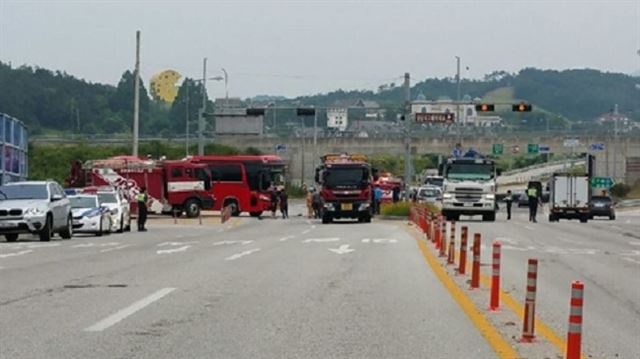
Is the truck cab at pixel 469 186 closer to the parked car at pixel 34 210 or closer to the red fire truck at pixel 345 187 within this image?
the red fire truck at pixel 345 187

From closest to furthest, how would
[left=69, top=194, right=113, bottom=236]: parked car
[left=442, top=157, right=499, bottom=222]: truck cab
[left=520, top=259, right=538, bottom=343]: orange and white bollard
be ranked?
[left=520, top=259, right=538, bottom=343]: orange and white bollard, [left=69, top=194, right=113, bottom=236]: parked car, [left=442, top=157, right=499, bottom=222]: truck cab

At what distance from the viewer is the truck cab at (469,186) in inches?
2279

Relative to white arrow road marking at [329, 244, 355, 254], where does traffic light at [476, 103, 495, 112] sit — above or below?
above

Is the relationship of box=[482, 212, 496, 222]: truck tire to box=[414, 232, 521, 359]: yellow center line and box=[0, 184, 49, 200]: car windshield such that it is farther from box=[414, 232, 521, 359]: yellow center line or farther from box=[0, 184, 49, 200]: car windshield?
box=[414, 232, 521, 359]: yellow center line

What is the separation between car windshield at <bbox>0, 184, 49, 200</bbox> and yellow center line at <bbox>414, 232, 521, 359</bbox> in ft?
50.1

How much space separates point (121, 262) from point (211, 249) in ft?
19.6

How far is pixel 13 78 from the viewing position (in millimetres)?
137250

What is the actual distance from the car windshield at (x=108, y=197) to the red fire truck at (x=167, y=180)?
1685 cm

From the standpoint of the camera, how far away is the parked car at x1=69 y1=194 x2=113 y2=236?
41.3m

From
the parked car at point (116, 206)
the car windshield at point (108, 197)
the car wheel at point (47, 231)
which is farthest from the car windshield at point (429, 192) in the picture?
the car wheel at point (47, 231)

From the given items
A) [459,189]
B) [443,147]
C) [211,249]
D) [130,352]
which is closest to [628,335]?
[130,352]

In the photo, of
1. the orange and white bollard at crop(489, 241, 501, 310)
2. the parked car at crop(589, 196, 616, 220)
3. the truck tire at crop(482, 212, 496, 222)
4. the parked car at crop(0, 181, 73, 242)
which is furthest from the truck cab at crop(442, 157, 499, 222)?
the orange and white bollard at crop(489, 241, 501, 310)

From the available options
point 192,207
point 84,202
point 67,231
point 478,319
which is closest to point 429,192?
point 192,207

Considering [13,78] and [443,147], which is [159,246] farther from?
[13,78]
